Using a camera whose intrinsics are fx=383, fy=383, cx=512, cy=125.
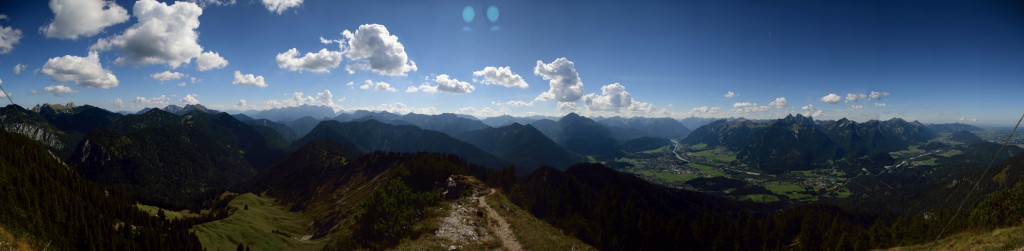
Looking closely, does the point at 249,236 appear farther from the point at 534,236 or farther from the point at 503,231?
the point at 534,236

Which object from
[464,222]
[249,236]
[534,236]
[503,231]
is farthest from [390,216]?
[249,236]

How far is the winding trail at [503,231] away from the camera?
6639 cm

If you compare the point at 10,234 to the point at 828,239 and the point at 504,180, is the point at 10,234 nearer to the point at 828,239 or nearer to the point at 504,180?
the point at 504,180

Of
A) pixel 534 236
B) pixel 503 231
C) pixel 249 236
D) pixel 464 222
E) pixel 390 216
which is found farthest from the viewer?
pixel 249 236

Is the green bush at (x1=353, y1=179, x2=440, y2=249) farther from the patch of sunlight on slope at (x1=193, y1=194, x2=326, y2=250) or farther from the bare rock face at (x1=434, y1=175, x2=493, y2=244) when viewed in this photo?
the patch of sunlight on slope at (x1=193, y1=194, x2=326, y2=250)

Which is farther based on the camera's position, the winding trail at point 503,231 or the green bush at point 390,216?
the green bush at point 390,216

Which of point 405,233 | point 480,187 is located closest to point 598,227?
point 480,187

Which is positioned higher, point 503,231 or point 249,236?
point 503,231

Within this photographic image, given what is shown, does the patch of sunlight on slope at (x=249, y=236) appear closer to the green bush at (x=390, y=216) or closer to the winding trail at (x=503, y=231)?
the green bush at (x=390, y=216)

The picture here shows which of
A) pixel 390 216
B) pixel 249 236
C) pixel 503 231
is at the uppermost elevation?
pixel 390 216

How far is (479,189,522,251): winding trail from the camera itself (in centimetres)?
6639

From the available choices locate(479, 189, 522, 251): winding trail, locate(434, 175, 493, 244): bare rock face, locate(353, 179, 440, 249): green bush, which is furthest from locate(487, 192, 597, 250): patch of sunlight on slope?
locate(353, 179, 440, 249): green bush

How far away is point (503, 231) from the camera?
7544 cm

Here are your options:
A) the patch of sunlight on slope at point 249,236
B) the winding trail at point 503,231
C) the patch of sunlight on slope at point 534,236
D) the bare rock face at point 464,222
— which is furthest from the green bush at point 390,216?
the patch of sunlight on slope at point 249,236
